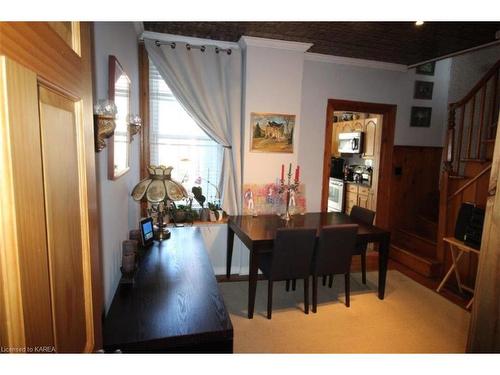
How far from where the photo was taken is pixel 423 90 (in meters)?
4.11

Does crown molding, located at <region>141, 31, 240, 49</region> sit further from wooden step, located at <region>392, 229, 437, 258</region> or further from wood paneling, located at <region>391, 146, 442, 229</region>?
wooden step, located at <region>392, 229, 437, 258</region>

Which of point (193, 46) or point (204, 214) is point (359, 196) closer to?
point (204, 214)

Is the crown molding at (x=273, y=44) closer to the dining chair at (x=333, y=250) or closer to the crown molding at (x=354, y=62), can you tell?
the crown molding at (x=354, y=62)

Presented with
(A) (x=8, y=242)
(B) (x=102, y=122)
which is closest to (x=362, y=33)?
(B) (x=102, y=122)

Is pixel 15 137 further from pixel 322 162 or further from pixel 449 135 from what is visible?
pixel 449 135

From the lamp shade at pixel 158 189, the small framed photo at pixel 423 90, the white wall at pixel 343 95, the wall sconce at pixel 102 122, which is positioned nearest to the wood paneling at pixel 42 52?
the wall sconce at pixel 102 122

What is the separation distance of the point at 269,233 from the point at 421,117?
3.05 metres

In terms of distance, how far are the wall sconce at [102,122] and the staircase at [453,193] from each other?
3.45 m

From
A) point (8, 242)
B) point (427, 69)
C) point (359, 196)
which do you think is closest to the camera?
point (8, 242)

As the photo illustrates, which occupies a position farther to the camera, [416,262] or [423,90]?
[423,90]

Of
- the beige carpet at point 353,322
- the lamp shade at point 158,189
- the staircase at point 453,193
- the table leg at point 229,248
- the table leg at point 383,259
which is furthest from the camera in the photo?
the table leg at point 229,248

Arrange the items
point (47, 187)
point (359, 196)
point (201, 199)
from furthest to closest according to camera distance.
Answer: point (359, 196) < point (201, 199) < point (47, 187)

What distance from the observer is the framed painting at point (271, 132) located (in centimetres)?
330
